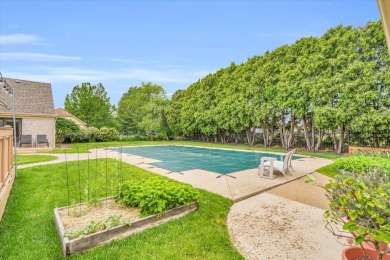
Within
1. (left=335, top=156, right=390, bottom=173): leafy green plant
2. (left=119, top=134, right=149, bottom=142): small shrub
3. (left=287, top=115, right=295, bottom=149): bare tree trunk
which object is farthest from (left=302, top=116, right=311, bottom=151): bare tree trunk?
(left=119, top=134, right=149, bottom=142): small shrub

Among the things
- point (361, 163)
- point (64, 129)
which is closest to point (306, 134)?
point (361, 163)

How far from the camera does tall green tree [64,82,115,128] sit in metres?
41.0

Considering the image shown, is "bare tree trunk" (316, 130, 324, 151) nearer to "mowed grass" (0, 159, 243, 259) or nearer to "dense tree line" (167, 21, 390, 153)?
"dense tree line" (167, 21, 390, 153)

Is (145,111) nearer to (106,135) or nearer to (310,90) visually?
(106,135)

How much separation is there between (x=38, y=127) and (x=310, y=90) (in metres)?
18.9

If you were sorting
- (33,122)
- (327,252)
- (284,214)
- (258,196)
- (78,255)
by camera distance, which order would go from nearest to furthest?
(78,255)
(327,252)
(284,214)
(258,196)
(33,122)

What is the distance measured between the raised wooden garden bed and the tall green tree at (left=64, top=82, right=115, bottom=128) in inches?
1607

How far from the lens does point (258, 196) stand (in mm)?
5191

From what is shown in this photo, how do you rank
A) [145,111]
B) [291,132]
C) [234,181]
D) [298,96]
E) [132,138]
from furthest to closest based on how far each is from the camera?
[145,111], [132,138], [291,132], [298,96], [234,181]

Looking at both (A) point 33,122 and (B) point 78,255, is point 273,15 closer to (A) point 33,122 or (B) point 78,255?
(B) point 78,255

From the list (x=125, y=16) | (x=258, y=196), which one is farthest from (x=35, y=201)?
(x=125, y=16)

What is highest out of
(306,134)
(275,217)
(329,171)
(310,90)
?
(310,90)

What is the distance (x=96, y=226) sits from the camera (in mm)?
3090

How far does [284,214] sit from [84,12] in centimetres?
941
